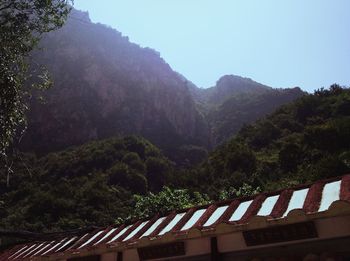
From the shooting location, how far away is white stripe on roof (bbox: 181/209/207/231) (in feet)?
20.9

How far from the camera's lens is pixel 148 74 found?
87.5 metres

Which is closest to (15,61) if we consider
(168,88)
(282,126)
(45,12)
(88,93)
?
(45,12)

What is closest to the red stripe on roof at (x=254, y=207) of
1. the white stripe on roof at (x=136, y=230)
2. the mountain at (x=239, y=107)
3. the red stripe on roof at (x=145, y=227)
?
the red stripe on roof at (x=145, y=227)

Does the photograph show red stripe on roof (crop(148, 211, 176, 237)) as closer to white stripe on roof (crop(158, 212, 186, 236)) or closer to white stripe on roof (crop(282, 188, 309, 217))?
white stripe on roof (crop(158, 212, 186, 236))


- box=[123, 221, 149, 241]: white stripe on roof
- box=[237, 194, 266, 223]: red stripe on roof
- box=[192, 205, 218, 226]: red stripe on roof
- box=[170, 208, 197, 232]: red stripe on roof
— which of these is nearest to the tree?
box=[123, 221, 149, 241]: white stripe on roof

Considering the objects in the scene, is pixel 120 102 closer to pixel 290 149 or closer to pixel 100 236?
pixel 290 149

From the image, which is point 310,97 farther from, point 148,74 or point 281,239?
point 281,239

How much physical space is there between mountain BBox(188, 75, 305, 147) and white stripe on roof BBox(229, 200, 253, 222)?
217 ft

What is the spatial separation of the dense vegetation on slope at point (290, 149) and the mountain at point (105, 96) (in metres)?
26.3

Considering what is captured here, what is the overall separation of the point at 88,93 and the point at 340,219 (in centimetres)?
7017

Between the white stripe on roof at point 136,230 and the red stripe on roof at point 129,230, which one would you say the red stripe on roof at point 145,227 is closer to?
the white stripe on roof at point 136,230

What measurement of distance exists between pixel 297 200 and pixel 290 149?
110ft

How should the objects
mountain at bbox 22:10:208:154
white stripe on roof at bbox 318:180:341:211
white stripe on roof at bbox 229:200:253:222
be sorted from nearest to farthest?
white stripe on roof at bbox 318:180:341:211 < white stripe on roof at bbox 229:200:253:222 < mountain at bbox 22:10:208:154

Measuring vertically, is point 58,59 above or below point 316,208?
above
